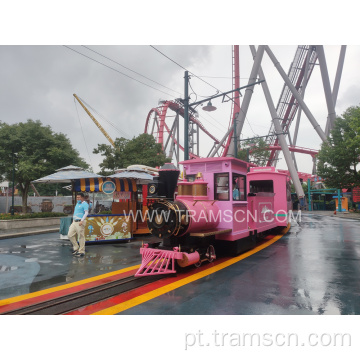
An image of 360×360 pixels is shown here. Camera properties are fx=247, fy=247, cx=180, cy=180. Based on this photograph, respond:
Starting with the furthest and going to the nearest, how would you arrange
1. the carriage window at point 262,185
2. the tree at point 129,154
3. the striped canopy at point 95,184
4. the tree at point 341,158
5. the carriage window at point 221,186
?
1. the tree at point 341,158
2. the tree at point 129,154
3. the carriage window at point 262,185
4. the striped canopy at point 95,184
5. the carriage window at point 221,186

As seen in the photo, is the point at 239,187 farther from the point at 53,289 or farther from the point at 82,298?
the point at 53,289

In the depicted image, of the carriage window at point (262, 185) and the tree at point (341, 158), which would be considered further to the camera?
the tree at point (341, 158)

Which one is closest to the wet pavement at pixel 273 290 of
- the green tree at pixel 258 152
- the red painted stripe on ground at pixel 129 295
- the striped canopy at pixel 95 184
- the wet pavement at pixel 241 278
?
the wet pavement at pixel 241 278

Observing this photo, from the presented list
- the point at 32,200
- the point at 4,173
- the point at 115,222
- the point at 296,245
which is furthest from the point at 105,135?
the point at 296,245

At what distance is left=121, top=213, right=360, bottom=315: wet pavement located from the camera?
362 cm

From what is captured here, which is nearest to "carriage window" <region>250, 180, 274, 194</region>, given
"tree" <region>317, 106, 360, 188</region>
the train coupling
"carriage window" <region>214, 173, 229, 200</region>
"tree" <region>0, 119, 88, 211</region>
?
"carriage window" <region>214, 173, 229, 200</region>

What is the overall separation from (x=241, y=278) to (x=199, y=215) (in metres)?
1.62

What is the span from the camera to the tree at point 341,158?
78.9ft

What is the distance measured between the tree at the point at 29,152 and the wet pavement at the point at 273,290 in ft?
55.6

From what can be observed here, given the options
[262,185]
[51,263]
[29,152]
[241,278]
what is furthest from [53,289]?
[29,152]

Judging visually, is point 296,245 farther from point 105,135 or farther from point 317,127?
point 105,135

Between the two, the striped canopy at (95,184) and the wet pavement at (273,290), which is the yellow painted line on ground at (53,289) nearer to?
the wet pavement at (273,290)
